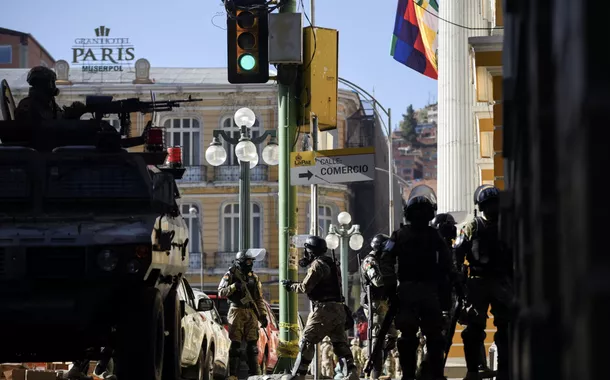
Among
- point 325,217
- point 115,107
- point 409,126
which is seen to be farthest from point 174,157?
point 409,126

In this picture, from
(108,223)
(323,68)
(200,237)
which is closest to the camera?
(108,223)

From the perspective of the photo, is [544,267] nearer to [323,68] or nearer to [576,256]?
[576,256]

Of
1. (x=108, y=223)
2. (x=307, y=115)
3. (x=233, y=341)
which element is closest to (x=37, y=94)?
(x=108, y=223)

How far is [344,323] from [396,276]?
9.49 feet

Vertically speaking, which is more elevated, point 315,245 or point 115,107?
point 115,107

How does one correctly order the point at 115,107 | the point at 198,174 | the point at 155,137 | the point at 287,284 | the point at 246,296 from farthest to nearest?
the point at 198,174 → the point at 246,296 → the point at 287,284 → the point at 115,107 → the point at 155,137

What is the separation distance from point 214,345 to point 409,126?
146m

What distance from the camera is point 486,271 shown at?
11898mm

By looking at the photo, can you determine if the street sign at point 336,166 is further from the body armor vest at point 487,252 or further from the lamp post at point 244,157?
the lamp post at point 244,157

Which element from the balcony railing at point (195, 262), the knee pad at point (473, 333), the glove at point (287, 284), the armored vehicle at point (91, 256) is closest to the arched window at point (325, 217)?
the balcony railing at point (195, 262)

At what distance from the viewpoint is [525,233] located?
3.56m

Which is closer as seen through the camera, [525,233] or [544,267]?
[544,267]

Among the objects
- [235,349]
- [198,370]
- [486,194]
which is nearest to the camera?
[486,194]

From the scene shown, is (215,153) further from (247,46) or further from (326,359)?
(247,46)
